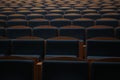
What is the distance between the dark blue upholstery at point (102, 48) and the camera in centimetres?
119

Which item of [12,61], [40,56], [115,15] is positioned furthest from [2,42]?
[115,15]

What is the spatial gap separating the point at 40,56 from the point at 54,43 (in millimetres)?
107

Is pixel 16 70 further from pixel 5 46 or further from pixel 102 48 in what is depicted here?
pixel 102 48

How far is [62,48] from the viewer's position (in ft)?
4.04

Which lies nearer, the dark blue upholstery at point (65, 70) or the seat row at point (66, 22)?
the dark blue upholstery at point (65, 70)

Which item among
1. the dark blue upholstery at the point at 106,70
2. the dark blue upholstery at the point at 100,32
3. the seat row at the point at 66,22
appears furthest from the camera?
the seat row at the point at 66,22

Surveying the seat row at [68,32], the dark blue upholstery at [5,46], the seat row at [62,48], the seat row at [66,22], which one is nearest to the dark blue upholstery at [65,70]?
the seat row at [62,48]

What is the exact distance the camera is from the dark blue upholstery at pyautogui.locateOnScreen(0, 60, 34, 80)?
870mm

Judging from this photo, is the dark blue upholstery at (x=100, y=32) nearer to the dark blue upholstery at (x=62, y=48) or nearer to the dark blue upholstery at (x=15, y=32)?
the dark blue upholstery at (x=62, y=48)

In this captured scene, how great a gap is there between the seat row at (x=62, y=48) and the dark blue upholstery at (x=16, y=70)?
0.97 ft

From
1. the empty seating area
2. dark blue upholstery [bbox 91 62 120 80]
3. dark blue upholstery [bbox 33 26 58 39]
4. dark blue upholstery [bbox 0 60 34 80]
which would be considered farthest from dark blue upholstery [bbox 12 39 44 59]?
dark blue upholstery [bbox 91 62 120 80]

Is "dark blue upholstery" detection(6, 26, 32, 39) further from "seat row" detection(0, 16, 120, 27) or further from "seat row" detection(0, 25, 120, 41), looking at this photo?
"seat row" detection(0, 16, 120, 27)

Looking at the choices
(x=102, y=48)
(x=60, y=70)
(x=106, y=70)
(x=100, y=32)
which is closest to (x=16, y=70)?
(x=60, y=70)

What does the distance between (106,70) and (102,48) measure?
1.24 ft
